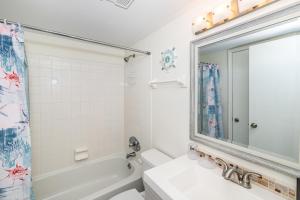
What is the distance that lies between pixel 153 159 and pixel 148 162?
0.19 ft

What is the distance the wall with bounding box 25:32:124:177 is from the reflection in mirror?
4.94ft

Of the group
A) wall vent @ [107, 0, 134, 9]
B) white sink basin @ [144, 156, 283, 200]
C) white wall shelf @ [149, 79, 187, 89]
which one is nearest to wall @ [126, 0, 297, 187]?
white wall shelf @ [149, 79, 187, 89]

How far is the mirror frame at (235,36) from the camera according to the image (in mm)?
727

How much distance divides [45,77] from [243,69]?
2.10 m

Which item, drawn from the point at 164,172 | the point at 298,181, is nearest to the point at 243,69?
the point at 298,181

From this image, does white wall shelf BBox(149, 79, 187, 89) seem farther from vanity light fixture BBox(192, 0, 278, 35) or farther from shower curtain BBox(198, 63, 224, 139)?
vanity light fixture BBox(192, 0, 278, 35)

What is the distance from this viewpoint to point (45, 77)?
174cm

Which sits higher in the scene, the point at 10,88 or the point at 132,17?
the point at 132,17

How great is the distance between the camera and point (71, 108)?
6.32 ft

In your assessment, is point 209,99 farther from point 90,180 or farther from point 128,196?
point 90,180

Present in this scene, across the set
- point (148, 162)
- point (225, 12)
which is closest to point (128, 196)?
point (148, 162)

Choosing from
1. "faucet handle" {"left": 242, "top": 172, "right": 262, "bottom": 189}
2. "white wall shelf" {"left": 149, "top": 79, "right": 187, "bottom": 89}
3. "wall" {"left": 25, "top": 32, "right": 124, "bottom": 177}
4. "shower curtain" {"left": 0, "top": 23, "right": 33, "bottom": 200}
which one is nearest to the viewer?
"faucet handle" {"left": 242, "top": 172, "right": 262, "bottom": 189}

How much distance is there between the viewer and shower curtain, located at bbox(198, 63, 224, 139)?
46.0 inches

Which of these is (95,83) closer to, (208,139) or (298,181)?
(208,139)
